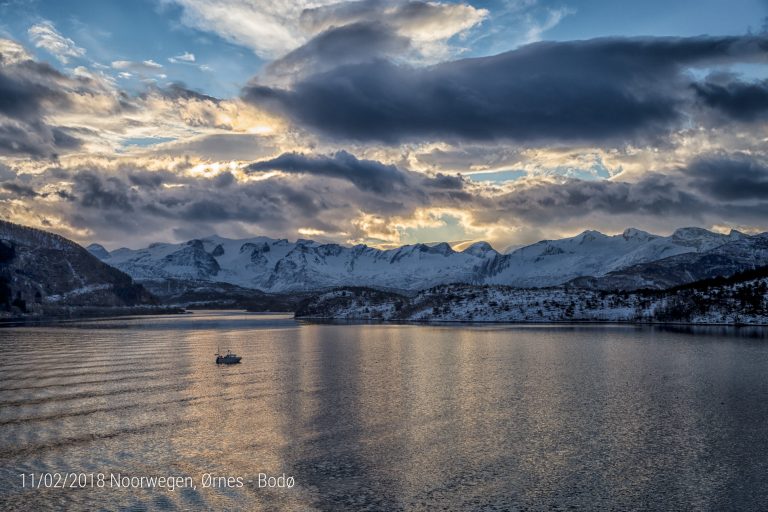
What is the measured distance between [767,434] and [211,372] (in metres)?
80.5

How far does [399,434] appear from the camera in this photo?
56031 millimetres

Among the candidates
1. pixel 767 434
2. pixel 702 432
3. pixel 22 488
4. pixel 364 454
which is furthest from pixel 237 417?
pixel 767 434

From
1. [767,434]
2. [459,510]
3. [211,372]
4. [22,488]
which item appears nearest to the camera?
[459,510]

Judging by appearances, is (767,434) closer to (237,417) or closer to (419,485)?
(419,485)

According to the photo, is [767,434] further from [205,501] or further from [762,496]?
[205,501]

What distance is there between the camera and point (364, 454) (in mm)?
49188

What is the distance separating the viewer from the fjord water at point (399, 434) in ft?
130

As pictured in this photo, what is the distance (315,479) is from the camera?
1679 inches

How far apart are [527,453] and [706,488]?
13.5 metres

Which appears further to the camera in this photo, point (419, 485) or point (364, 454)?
point (364, 454)

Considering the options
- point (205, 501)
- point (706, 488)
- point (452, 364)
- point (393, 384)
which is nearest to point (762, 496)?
point (706, 488)

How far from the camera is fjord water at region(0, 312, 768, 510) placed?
3969cm

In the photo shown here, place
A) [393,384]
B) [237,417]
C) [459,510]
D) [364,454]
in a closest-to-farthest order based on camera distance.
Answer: [459,510] → [364,454] → [237,417] → [393,384]

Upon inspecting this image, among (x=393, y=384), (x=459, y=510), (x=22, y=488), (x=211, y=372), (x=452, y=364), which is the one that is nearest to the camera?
(x=459, y=510)
